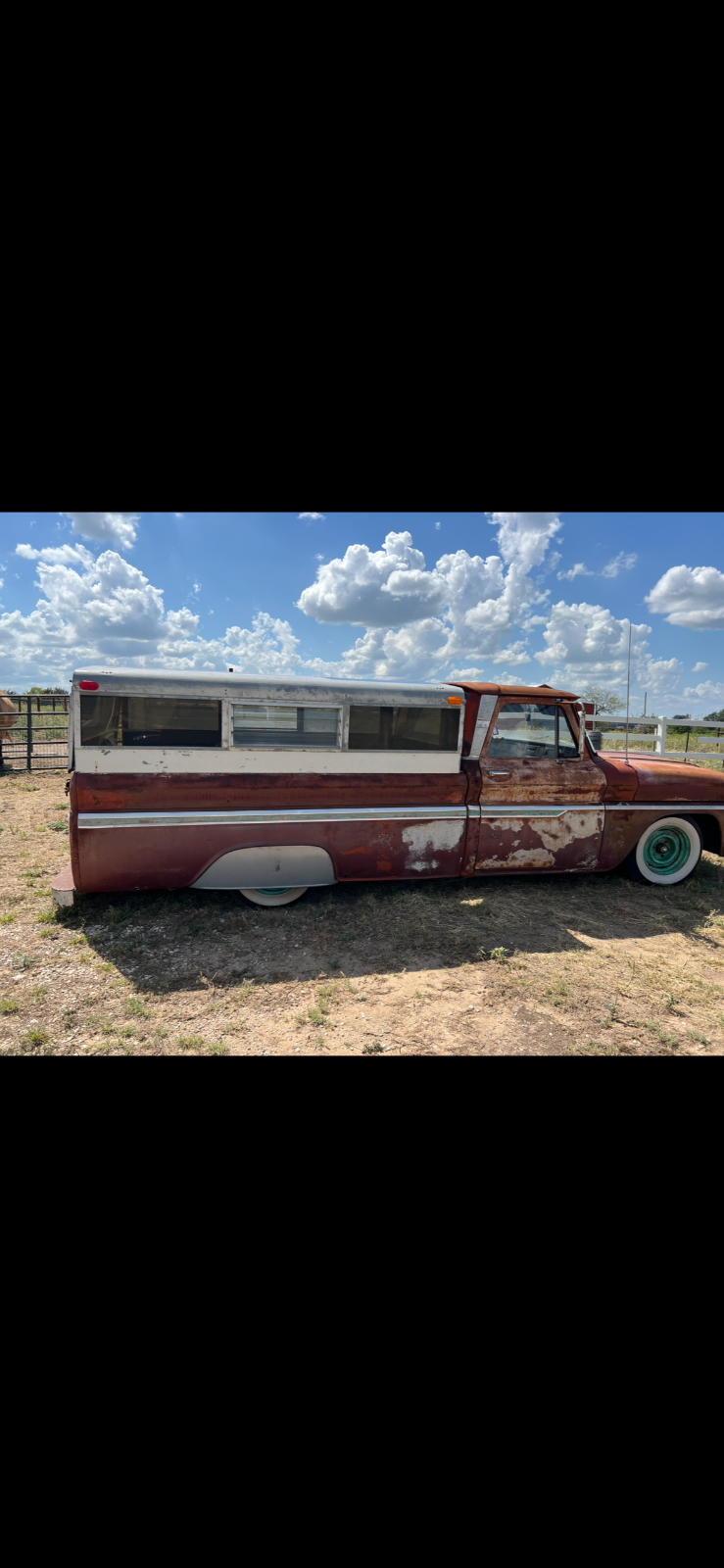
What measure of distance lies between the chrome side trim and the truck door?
0.40 m

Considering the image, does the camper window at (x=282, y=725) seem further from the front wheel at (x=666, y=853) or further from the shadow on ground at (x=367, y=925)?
the front wheel at (x=666, y=853)

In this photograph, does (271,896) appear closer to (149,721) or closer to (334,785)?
(334,785)

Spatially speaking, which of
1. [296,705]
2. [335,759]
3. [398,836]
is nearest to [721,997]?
[398,836]

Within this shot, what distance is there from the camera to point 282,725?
14.1ft

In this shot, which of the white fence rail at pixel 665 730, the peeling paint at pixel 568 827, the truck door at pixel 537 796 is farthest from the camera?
the white fence rail at pixel 665 730

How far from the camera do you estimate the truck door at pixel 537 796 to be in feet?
15.5

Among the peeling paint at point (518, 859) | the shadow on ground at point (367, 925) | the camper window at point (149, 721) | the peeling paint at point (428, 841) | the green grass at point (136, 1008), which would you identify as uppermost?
the camper window at point (149, 721)

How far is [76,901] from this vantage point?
4.47 meters

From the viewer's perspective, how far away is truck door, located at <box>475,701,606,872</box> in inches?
187

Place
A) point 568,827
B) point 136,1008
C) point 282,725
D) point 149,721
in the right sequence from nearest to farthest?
point 136,1008
point 149,721
point 282,725
point 568,827

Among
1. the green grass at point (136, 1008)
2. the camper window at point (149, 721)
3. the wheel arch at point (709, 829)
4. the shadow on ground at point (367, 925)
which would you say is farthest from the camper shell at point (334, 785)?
the green grass at point (136, 1008)

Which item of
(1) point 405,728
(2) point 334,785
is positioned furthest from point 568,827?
(2) point 334,785

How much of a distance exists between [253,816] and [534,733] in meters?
2.71

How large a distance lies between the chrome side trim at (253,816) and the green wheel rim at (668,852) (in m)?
2.22
